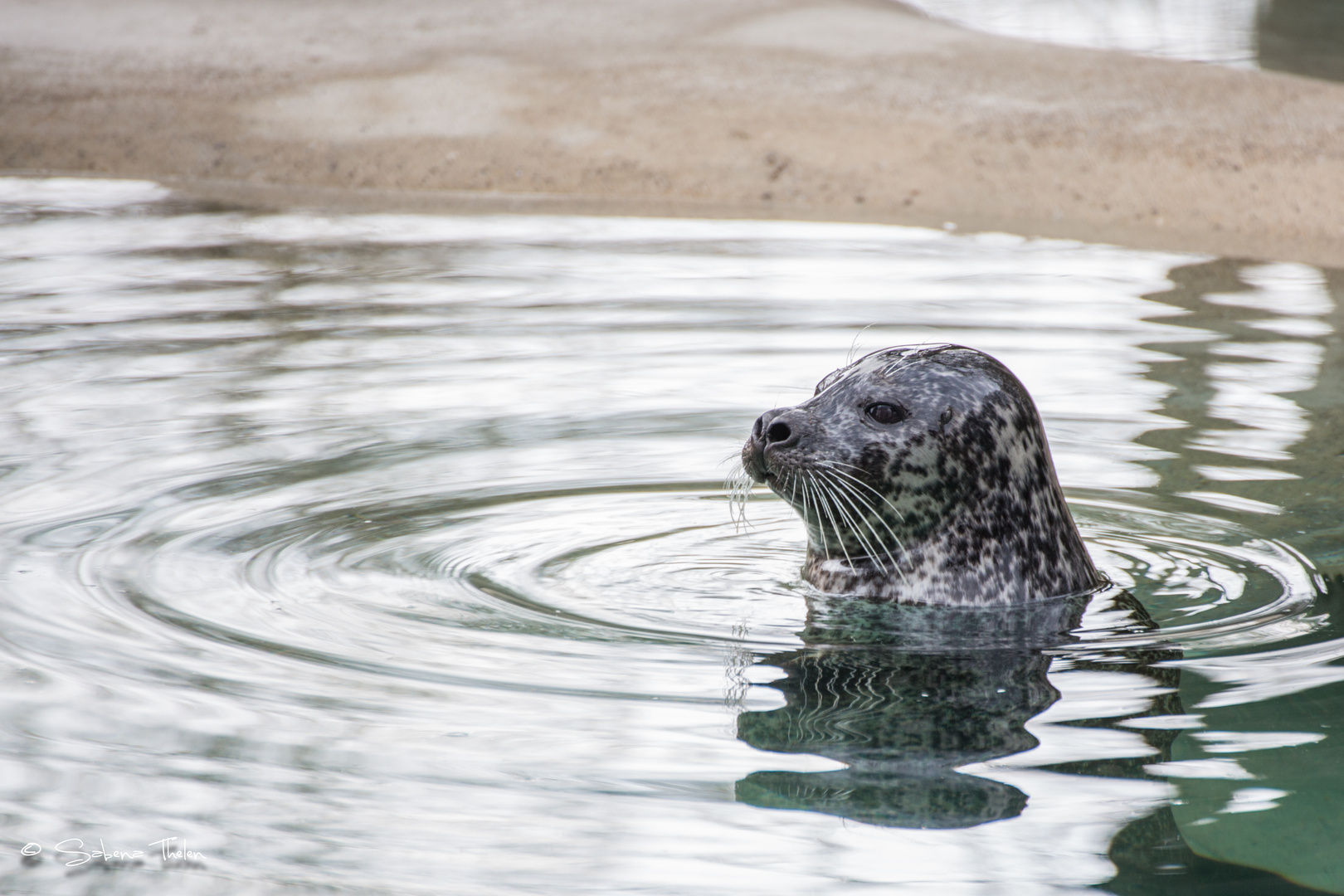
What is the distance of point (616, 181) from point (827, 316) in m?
4.36

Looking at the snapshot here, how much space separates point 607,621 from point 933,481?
94 centimetres

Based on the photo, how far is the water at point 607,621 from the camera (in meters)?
3.04

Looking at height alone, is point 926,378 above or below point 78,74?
below

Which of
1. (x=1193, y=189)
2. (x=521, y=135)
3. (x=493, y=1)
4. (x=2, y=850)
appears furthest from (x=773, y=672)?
(x=493, y=1)

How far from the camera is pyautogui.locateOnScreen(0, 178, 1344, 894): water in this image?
3045 millimetres

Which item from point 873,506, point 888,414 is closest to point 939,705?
point 873,506

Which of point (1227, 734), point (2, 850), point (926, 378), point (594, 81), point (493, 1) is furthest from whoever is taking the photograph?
point (493, 1)

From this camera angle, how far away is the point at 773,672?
398cm

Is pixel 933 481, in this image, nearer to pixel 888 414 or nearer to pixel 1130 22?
pixel 888 414

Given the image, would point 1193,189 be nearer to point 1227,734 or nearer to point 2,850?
point 1227,734

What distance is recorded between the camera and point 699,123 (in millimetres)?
12953

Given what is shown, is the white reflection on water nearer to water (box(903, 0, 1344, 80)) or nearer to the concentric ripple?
water (box(903, 0, 1344, 80))

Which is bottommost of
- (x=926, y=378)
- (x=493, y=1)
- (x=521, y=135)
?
(x=926, y=378)

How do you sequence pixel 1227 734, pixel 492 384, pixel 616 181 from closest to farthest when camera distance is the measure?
pixel 1227 734 → pixel 492 384 → pixel 616 181
